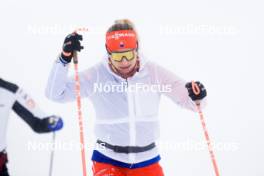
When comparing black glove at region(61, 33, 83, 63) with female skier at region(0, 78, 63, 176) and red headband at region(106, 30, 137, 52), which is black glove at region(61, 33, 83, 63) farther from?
female skier at region(0, 78, 63, 176)

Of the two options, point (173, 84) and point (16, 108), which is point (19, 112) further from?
point (173, 84)

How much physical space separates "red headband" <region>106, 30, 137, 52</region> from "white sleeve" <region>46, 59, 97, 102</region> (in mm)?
198

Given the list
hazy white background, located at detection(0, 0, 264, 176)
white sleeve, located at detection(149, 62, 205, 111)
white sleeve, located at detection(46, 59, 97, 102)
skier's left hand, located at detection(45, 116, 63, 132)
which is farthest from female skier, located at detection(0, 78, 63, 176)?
hazy white background, located at detection(0, 0, 264, 176)

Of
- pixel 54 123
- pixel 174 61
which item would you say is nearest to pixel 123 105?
pixel 54 123

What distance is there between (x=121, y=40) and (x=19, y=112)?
74 cm

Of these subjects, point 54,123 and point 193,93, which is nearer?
point 54,123

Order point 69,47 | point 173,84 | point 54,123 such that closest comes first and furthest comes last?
point 54,123 < point 69,47 < point 173,84

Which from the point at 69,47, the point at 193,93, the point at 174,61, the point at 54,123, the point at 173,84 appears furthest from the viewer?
the point at 174,61

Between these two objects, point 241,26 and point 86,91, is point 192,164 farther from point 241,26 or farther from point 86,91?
point 86,91

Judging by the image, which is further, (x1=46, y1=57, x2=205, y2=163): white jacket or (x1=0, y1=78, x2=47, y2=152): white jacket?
(x1=46, y1=57, x2=205, y2=163): white jacket

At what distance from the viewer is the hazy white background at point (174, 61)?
3.97 metres

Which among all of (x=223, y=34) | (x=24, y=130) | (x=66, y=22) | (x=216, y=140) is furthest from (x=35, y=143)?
(x=223, y=34)

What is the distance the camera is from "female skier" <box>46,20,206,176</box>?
2.61m

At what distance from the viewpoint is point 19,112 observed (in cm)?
216
